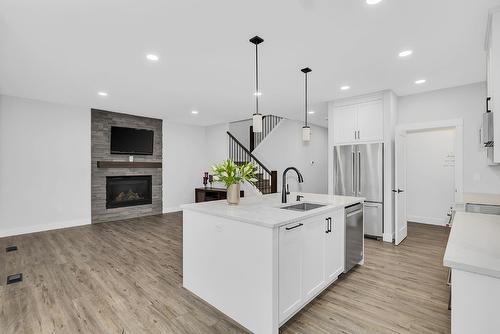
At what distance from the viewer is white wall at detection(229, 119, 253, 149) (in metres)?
8.02

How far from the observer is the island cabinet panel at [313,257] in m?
2.22

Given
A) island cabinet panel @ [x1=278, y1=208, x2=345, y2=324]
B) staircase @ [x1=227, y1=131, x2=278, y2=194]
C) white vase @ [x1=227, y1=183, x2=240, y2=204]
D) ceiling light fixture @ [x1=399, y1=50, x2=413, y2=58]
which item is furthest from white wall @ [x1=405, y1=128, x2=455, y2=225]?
white vase @ [x1=227, y1=183, x2=240, y2=204]

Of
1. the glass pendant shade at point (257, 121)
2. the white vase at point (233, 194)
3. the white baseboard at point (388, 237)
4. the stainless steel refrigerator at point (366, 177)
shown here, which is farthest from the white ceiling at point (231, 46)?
the white baseboard at point (388, 237)

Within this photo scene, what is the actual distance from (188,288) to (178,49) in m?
2.69

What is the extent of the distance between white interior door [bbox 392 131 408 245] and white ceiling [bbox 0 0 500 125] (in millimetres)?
968

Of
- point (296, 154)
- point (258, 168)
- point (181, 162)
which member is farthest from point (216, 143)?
point (296, 154)

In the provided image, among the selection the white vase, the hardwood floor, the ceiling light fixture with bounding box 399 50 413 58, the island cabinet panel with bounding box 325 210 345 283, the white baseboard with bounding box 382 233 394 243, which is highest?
the ceiling light fixture with bounding box 399 50 413 58

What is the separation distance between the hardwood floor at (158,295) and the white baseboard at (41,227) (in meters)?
0.76

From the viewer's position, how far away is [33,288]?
2.73m

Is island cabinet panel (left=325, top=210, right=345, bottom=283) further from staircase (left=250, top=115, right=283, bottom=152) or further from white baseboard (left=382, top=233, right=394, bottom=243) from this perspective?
staircase (left=250, top=115, right=283, bottom=152)

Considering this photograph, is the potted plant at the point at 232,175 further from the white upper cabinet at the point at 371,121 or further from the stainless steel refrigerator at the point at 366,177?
the white upper cabinet at the point at 371,121

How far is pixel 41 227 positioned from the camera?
16.7 ft

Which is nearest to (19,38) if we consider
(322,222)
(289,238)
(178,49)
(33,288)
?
(178,49)

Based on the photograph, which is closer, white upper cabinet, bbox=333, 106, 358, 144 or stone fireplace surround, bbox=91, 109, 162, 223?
white upper cabinet, bbox=333, 106, 358, 144
